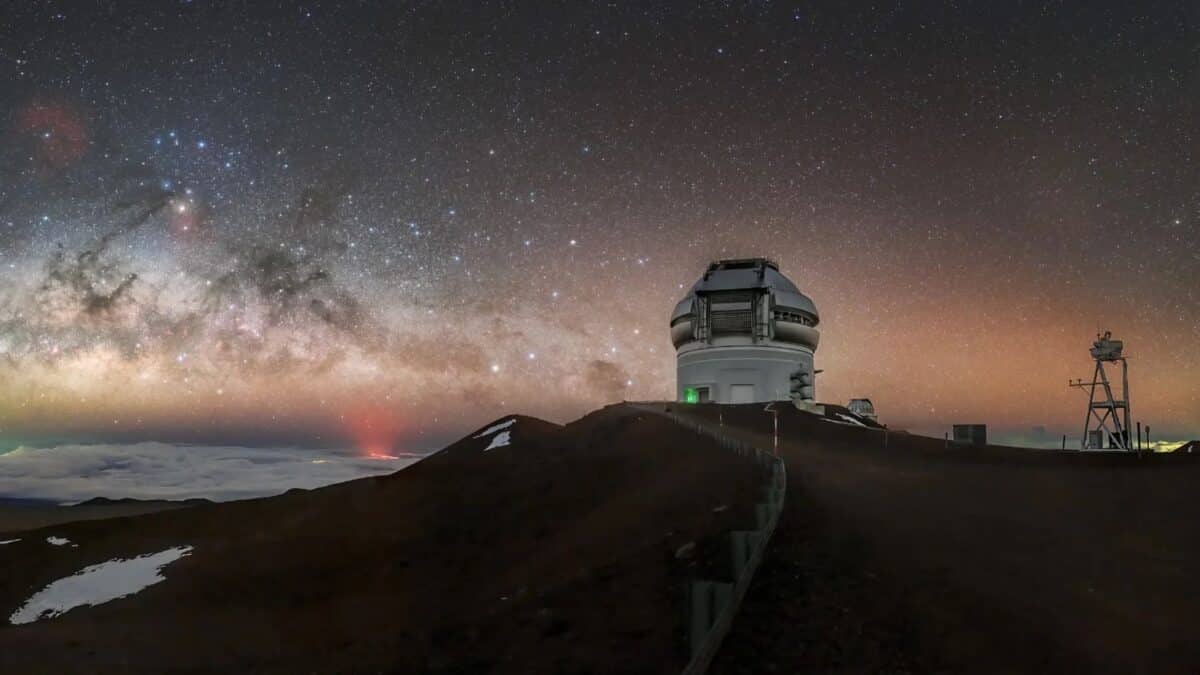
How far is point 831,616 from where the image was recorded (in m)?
9.06

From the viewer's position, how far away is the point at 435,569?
21.8 metres

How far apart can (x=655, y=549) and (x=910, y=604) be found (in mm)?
5871

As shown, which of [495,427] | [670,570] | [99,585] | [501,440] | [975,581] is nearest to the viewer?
[975,581]

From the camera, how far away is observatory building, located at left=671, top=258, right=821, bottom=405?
53.5 m

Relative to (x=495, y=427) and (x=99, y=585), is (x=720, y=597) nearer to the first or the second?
(x=99, y=585)

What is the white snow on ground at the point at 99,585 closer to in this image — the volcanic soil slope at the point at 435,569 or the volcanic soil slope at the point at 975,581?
the volcanic soil slope at the point at 435,569

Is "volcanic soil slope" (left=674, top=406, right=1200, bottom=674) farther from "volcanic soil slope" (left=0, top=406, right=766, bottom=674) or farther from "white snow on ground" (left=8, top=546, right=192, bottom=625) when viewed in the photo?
"white snow on ground" (left=8, top=546, right=192, bottom=625)

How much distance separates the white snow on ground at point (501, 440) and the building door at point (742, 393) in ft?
61.8

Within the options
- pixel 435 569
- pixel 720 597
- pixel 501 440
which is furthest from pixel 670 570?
pixel 501 440

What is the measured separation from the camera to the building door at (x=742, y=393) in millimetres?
53375

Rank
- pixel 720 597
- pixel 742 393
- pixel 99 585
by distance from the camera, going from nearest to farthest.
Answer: pixel 720 597 → pixel 99 585 → pixel 742 393

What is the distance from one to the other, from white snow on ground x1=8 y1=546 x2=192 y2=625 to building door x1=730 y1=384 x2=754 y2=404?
124 feet

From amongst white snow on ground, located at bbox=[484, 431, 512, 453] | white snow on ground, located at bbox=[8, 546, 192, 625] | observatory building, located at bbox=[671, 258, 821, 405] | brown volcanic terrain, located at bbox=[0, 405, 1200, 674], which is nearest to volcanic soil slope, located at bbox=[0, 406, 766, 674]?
brown volcanic terrain, located at bbox=[0, 405, 1200, 674]

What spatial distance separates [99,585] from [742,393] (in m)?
41.8
